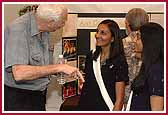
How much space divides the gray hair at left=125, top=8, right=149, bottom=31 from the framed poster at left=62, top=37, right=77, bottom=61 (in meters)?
0.50

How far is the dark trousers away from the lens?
1.58 meters

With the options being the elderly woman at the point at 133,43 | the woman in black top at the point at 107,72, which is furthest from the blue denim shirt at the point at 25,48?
the elderly woman at the point at 133,43

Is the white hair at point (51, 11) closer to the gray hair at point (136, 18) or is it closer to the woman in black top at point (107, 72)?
the woman in black top at point (107, 72)

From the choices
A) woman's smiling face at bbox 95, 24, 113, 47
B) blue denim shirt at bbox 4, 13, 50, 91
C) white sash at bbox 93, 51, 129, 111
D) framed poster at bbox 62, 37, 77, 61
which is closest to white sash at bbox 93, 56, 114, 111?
white sash at bbox 93, 51, 129, 111

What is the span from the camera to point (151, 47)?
1405mm

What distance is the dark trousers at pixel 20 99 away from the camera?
5.17 ft

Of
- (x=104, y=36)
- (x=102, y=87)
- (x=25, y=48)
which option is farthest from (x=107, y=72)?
(x=25, y=48)

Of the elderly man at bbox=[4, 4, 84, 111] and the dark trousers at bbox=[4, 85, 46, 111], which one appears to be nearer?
the elderly man at bbox=[4, 4, 84, 111]

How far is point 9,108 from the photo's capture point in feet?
5.13

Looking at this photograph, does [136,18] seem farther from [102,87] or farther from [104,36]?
[102,87]

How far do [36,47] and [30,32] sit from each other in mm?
72

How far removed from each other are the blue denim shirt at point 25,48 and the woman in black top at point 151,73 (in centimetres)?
43

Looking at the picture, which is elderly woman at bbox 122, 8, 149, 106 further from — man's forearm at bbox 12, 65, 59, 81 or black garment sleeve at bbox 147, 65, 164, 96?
man's forearm at bbox 12, 65, 59, 81

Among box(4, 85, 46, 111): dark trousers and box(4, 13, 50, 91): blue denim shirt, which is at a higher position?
box(4, 13, 50, 91): blue denim shirt
